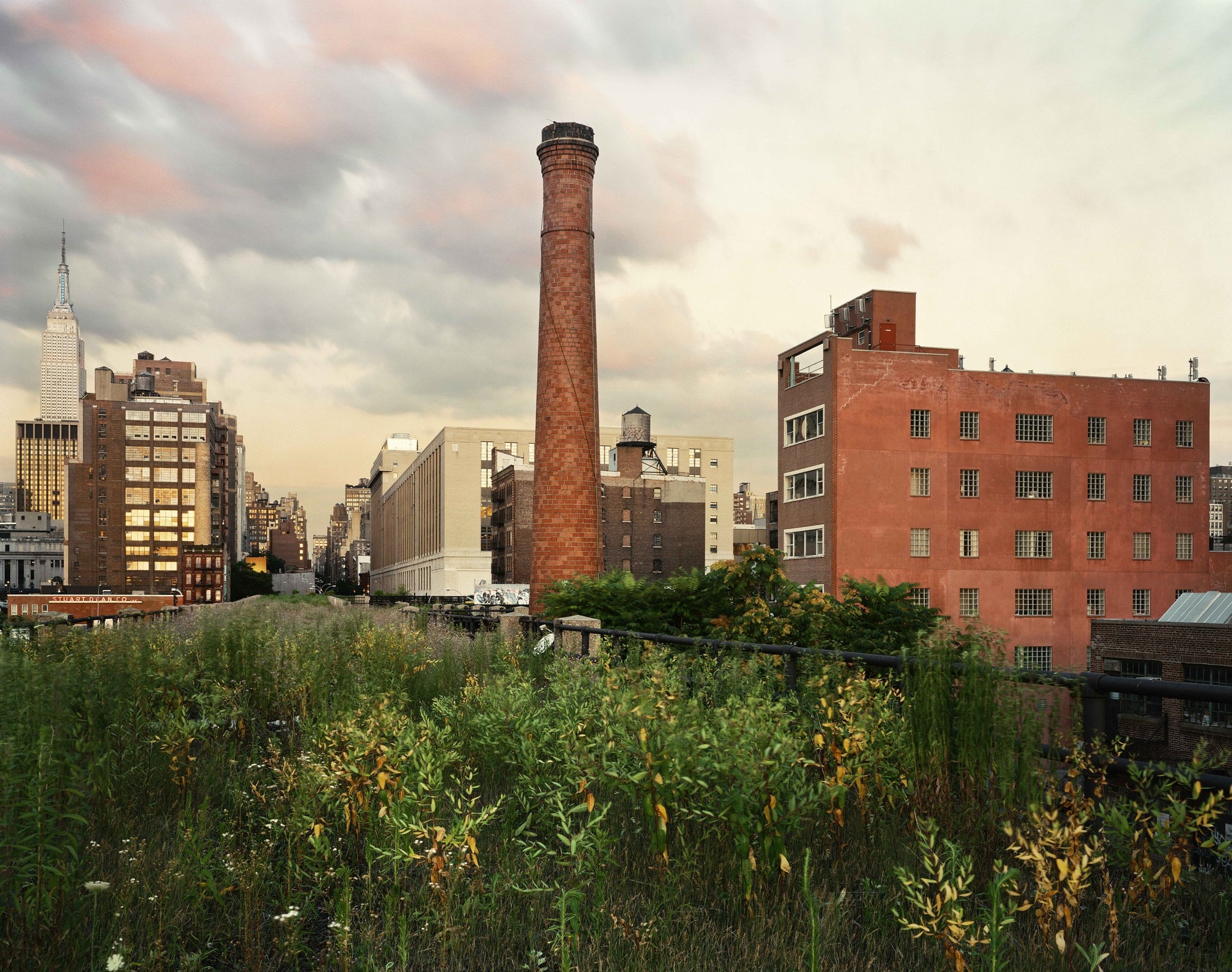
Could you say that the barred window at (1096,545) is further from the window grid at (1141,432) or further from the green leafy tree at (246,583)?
the green leafy tree at (246,583)

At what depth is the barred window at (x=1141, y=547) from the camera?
56.1m

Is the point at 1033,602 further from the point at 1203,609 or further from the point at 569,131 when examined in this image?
the point at 569,131

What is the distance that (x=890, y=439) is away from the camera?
52844 millimetres

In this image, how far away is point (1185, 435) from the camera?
58.0 metres

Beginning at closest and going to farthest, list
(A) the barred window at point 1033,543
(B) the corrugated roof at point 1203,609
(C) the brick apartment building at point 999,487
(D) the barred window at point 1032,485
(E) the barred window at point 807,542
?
(B) the corrugated roof at point 1203,609 → (C) the brick apartment building at point 999,487 → (E) the barred window at point 807,542 → (A) the barred window at point 1033,543 → (D) the barred window at point 1032,485

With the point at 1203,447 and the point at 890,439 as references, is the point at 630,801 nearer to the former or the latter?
the point at 890,439

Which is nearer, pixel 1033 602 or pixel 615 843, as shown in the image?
pixel 615 843

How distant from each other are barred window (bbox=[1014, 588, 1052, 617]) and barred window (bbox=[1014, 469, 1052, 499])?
573cm

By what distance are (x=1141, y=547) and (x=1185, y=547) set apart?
3.57 metres

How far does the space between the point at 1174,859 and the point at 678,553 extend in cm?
8977

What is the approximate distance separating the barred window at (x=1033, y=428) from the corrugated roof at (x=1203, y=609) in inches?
630

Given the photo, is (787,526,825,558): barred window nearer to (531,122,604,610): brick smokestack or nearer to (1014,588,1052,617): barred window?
(1014,588,1052,617): barred window

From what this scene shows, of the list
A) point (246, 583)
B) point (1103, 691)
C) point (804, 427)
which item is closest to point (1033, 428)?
point (804, 427)

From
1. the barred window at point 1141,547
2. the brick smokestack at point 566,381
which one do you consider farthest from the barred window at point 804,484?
the brick smokestack at point 566,381
